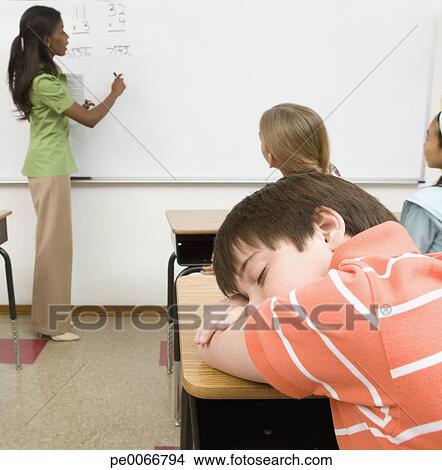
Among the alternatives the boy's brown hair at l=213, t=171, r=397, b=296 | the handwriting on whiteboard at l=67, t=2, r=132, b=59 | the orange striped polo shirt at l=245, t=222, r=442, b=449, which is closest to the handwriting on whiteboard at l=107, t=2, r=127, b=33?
the handwriting on whiteboard at l=67, t=2, r=132, b=59

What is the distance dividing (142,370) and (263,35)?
177 centimetres

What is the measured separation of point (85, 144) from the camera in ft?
9.07

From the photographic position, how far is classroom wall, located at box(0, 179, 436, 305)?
9.33 feet

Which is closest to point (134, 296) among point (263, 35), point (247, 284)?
point (263, 35)

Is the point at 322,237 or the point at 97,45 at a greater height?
the point at 97,45

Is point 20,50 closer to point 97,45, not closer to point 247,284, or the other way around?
point 97,45

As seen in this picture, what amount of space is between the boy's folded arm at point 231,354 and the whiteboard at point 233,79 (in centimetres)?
214

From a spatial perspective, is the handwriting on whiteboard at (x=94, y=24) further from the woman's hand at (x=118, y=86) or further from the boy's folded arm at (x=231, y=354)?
the boy's folded arm at (x=231, y=354)

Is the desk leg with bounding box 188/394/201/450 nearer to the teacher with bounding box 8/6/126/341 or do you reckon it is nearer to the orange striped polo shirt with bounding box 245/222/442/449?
the orange striped polo shirt with bounding box 245/222/442/449

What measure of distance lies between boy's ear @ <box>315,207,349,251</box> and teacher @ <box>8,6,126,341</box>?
6.40 ft

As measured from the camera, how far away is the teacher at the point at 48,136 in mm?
2363

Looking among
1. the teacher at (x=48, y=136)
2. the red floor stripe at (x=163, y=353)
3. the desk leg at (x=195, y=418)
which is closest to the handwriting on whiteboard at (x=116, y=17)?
the teacher at (x=48, y=136)

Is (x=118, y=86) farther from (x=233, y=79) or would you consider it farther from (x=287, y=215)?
(x=287, y=215)
